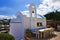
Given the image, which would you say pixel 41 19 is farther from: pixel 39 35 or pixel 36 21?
pixel 39 35

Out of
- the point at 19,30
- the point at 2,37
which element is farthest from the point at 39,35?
the point at 2,37

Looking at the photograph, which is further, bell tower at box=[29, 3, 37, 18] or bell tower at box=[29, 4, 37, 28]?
bell tower at box=[29, 3, 37, 18]

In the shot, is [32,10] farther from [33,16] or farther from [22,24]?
[22,24]

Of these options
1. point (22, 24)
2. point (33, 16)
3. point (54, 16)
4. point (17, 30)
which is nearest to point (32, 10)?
point (33, 16)

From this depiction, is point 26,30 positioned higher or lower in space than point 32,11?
lower

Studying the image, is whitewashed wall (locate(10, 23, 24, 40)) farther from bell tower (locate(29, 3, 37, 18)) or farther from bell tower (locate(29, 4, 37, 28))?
bell tower (locate(29, 3, 37, 18))

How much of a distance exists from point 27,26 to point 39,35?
333cm

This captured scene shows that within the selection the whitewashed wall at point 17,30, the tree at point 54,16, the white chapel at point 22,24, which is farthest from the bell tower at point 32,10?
the tree at point 54,16

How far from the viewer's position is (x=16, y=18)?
21.5 meters

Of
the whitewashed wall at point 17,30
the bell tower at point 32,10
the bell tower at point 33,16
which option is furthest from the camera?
the bell tower at point 32,10

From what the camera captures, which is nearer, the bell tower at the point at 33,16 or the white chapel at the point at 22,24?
the white chapel at the point at 22,24

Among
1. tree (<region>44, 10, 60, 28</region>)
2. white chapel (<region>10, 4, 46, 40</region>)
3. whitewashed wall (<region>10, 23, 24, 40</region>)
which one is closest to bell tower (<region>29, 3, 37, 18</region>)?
white chapel (<region>10, 4, 46, 40</region>)

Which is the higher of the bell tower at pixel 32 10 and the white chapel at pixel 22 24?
the bell tower at pixel 32 10

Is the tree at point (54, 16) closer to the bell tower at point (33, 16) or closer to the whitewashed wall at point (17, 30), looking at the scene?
the bell tower at point (33, 16)
